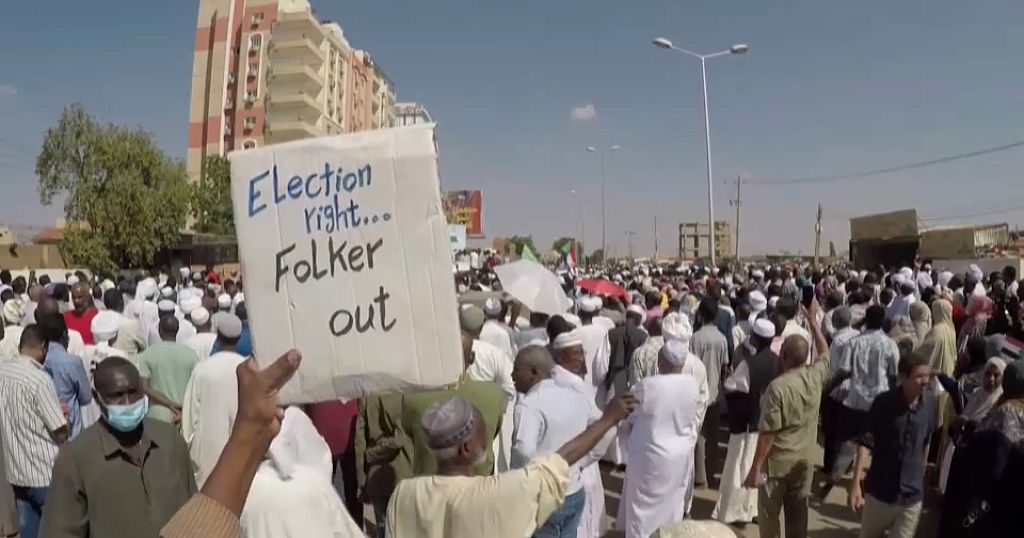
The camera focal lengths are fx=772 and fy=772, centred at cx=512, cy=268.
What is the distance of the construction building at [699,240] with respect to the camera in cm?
6297

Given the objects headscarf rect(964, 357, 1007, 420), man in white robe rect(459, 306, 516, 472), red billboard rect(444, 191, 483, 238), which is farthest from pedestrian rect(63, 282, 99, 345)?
red billboard rect(444, 191, 483, 238)

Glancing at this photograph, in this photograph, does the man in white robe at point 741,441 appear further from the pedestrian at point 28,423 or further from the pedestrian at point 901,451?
the pedestrian at point 28,423

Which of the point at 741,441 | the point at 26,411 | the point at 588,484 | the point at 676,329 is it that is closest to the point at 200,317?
the point at 26,411

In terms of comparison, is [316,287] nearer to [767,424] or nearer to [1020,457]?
[1020,457]

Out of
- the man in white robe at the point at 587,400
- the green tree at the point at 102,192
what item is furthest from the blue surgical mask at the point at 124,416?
the green tree at the point at 102,192

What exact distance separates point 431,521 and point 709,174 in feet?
77.0

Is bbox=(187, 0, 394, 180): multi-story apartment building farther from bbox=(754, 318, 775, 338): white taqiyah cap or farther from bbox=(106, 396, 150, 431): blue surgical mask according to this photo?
bbox=(106, 396, 150, 431): blue surgical mask

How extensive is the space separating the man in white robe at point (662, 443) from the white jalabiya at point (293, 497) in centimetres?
237

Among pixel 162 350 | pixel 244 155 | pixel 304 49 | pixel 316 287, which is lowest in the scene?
pixel 162 350

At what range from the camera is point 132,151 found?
3259 cm

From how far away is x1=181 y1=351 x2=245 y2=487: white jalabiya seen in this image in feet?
14.6

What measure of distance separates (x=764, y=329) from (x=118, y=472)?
16.4 ft

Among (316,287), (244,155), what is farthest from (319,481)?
(244,155)

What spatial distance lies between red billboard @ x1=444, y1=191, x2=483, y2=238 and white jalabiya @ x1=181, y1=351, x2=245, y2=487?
50.1m
